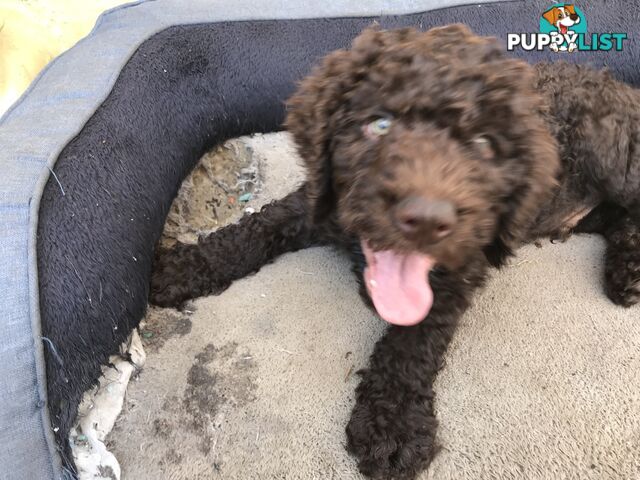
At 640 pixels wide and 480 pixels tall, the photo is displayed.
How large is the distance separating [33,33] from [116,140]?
4.27 ft

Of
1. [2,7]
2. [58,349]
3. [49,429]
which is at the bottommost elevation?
[49,429]

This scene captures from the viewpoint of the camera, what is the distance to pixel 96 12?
3150 mm

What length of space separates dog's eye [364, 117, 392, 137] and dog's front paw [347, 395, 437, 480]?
84 cm

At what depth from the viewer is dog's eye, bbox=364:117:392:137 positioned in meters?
1.41

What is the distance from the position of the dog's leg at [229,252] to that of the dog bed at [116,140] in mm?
116

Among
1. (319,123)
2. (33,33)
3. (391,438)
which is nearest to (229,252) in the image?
(319,123)

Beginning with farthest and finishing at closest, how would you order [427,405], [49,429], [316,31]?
1. [316,31]
2. [427,405]
3. [49,429]

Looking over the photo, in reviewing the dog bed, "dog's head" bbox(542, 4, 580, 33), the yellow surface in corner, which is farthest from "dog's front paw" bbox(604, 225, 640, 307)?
the yellow surface in corner

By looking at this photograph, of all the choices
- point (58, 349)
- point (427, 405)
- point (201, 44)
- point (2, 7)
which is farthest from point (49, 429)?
point (2, 7)

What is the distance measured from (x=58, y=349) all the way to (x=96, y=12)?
2.36 meters

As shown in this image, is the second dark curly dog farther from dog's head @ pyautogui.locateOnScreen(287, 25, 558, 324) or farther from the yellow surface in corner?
the yellow surface in corner

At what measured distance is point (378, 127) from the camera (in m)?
1.42

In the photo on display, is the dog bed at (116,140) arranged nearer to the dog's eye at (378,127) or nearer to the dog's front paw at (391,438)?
the dog's front paw at (391,438)

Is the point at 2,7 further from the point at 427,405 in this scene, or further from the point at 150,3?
the point at 427,405
